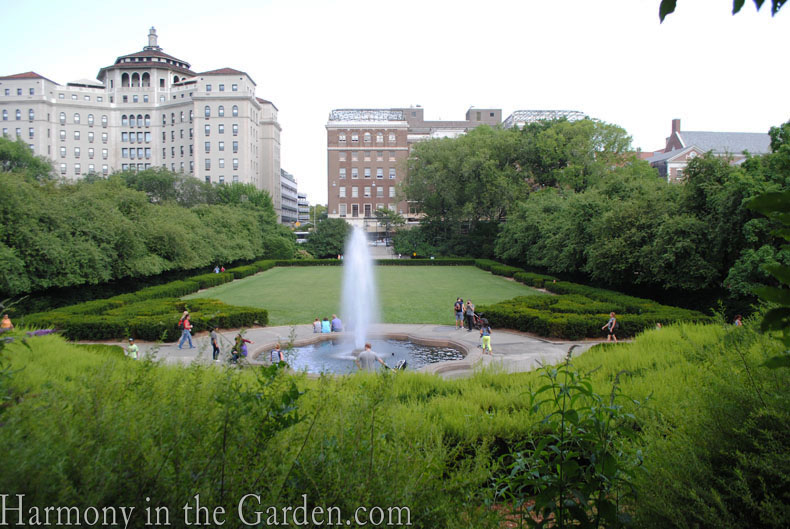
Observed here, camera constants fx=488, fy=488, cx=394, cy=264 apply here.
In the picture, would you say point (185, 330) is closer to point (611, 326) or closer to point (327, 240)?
point (611, 326)

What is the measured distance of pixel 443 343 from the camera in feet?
54.4

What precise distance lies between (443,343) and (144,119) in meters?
88.6

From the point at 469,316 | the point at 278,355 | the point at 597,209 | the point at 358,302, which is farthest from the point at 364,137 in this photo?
the point at 278,355

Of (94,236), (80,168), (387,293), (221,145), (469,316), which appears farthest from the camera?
(80,168)

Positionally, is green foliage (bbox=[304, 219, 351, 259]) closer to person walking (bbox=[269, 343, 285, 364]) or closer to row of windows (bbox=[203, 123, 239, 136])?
row of windows (bbox=[203, 123, 239, 136])

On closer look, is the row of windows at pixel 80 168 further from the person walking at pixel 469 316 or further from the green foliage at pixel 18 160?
the person walking at pixel 469 316

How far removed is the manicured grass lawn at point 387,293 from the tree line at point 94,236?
143 inches

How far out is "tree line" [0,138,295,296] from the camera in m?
19.9

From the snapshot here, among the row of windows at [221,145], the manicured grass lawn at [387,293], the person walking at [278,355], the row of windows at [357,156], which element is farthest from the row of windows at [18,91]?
the person walking at [278,355]

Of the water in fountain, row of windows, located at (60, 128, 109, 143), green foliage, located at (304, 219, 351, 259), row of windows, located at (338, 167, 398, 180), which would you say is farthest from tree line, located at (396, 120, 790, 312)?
row of windows, located at (60, 128, 109, 143)

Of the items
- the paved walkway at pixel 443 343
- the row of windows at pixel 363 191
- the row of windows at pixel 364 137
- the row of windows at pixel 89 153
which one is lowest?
the paved walkway at pixel 443 343

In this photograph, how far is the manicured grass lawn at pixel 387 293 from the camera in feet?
73.0

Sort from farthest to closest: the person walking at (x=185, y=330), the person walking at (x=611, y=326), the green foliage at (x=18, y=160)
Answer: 1. the green foliage at (x=18, y=160)
2. the person walking at (x=611, y=326)
3. the person walking at (x=185, y=330)

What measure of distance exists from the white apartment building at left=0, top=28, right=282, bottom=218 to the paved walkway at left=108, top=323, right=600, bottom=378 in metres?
69.9
